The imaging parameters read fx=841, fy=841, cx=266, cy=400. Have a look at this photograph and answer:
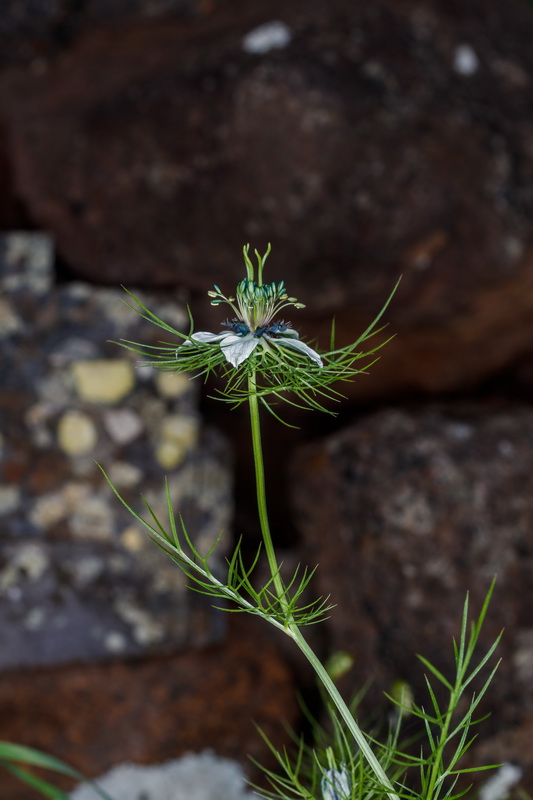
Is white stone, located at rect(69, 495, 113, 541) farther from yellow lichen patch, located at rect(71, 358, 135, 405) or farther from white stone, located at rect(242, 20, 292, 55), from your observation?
white stone, located at rect(242, 20, 292, 55)

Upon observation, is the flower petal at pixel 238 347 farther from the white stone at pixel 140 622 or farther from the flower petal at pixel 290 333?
the white stone at pixel 140 622

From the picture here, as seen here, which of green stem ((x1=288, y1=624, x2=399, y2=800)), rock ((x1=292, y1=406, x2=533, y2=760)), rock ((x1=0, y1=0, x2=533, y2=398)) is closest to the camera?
green stem ((x1=288, y1=624, x2=399, y2=800))

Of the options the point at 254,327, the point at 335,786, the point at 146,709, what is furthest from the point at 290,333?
the point at 146,709

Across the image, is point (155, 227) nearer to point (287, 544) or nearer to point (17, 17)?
point (17, 17)

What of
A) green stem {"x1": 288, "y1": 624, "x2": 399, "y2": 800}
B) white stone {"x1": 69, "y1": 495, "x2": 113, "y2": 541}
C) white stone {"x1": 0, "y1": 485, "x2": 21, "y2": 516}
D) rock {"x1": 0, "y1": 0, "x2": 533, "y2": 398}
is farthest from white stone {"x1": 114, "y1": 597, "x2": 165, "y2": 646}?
green stem {"x1": 288, "y1": 624, "x2": 399, "y2": 800}

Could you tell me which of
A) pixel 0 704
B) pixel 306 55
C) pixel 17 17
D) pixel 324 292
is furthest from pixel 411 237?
pixel 0 704

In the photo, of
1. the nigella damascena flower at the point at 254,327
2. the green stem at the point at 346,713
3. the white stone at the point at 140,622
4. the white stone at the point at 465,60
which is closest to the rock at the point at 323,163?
the white stone at the point at 465,60
